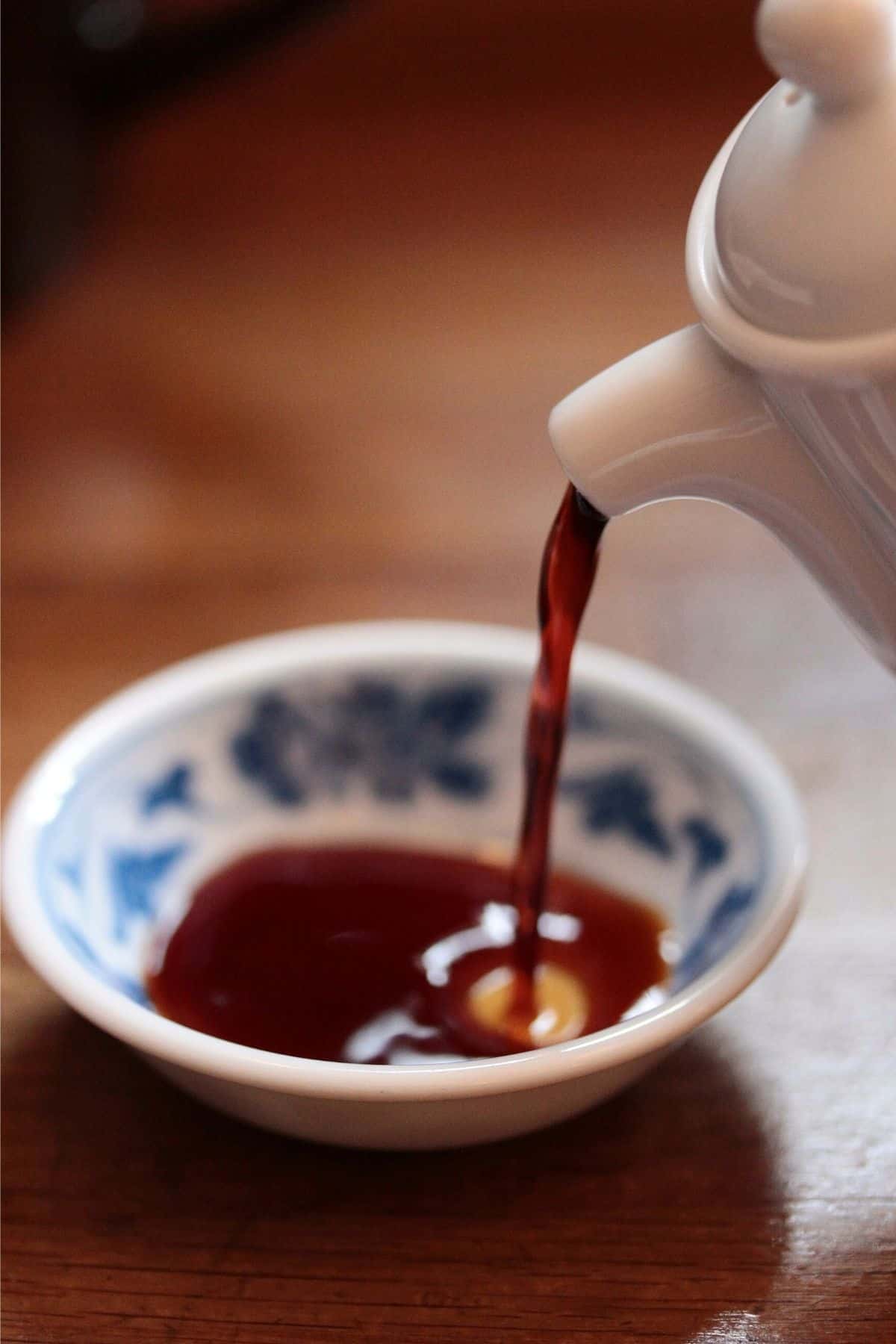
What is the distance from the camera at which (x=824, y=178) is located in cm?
39

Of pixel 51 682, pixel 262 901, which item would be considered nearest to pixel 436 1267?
pixel 262 901

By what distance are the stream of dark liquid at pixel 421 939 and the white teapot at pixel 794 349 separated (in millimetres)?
62

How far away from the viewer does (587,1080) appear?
19.2 inches

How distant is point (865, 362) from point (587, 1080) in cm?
24

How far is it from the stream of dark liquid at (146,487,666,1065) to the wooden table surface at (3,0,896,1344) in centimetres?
4

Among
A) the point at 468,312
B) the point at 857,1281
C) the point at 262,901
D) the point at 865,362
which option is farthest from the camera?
the point at 468,312

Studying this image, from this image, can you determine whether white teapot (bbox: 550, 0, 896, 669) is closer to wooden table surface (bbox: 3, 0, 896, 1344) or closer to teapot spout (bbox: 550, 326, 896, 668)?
teapot spout (bbox: 550, 326, 896, 668)

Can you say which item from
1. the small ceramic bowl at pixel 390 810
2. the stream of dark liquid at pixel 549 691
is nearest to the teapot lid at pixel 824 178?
the stream of dark liquid at pixel 549 691

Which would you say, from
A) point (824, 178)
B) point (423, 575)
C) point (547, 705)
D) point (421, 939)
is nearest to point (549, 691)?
point (547, 705)

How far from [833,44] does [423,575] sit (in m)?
0.57

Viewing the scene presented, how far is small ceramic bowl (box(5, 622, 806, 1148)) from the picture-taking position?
494mm

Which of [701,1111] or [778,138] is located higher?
[778,138]

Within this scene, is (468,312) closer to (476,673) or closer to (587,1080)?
(476,673)

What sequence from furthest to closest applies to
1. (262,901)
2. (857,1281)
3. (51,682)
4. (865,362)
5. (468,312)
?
(468,312), (51,682), (262,901), (857,1281), (865,362)
